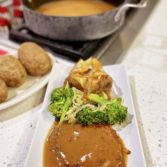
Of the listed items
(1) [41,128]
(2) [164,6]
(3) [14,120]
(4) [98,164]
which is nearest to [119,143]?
(4) [98,164]

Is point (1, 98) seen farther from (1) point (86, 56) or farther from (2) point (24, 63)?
(1) point (86, 56)

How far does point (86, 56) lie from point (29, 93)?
318mm

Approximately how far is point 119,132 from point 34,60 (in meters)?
0.44

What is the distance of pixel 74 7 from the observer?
4.75ft

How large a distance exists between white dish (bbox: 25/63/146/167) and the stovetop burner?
127mm

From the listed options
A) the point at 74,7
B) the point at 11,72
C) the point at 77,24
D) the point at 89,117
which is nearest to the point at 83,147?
the point at 89,117

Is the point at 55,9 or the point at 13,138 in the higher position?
the point at 55,9

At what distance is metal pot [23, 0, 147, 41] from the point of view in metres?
1.20

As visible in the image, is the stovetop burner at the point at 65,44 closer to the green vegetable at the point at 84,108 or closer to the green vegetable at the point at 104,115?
the green vegetable at the point at 84,108

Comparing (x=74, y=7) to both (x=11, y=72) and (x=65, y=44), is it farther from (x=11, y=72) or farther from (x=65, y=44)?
(x=11, y=72)

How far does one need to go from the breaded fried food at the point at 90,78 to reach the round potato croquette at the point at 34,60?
130 millimetres

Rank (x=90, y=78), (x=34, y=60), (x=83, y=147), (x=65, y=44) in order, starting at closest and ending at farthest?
1. (x=83, y=147)
2. (x=90, y=78)
3. (x=34, y=60)
4. (x=65, y=44)

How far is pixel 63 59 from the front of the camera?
4.26 ft

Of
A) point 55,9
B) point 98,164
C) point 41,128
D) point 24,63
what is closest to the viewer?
point 98,164
